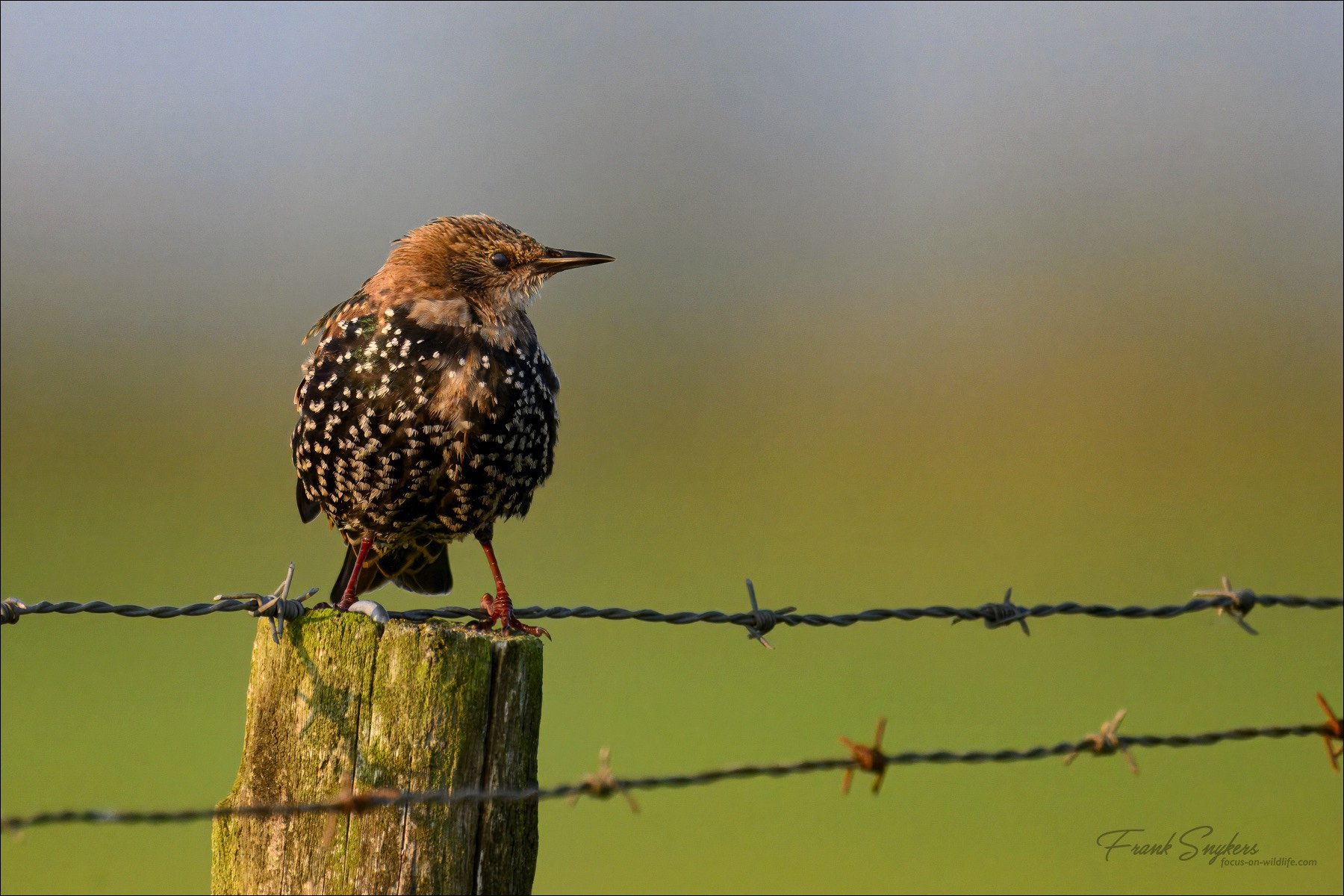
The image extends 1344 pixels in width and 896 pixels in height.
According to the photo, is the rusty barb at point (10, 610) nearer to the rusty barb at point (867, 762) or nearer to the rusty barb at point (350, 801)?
the rusty barb at point (350, 801)

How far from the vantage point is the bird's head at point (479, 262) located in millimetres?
4027

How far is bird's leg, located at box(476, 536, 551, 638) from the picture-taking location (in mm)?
3293

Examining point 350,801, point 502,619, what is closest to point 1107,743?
point 502,619

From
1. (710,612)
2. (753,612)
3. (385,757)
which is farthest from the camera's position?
(710,612)

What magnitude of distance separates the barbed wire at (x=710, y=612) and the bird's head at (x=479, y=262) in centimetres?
126

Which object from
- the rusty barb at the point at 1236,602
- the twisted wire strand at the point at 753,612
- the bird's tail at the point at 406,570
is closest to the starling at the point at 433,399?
the bird's tail at the point at 406,570

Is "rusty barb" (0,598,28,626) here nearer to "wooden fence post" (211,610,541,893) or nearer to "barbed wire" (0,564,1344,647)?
"barbed wire" (0,564,1344,647)

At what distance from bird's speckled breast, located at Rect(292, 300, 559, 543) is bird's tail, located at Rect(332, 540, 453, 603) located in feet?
1.70

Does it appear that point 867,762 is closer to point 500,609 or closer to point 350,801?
point 350,801

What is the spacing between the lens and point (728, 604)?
630 inches

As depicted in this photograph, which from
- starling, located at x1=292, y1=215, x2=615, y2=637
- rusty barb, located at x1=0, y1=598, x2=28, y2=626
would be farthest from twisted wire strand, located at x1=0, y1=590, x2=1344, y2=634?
starling, located at x1=292, y1=215, x2=615, y2=637

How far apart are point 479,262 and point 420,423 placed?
29.0 inches

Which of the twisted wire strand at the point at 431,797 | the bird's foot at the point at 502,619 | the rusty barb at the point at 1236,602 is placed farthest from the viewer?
the rusty barb at the point at 1236,602

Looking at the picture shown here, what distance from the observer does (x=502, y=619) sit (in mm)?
3145
